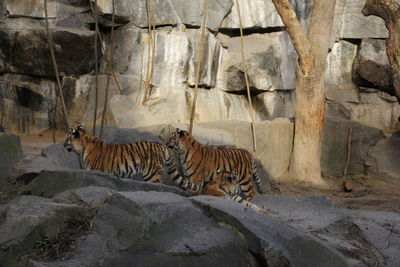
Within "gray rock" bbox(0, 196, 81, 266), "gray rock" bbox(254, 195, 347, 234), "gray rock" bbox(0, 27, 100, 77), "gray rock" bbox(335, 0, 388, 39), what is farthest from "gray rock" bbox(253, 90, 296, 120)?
"gray rock" bbox(0, 196, 81, 266)

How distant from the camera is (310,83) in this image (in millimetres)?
9602

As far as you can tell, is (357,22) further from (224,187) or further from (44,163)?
(44,163)

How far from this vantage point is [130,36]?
39.7ft

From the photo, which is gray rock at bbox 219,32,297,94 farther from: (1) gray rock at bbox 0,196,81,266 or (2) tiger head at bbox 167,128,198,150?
(1) gray rock at bbox 0,196,81,266

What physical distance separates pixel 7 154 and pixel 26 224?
2315mm

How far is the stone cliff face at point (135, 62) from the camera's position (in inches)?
459

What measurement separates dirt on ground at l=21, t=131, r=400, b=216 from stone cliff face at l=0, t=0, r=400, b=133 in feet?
3.67

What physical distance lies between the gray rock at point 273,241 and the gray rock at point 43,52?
7.46m

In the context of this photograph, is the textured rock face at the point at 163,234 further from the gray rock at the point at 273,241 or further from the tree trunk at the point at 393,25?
the tree trunk at the point at 393,25

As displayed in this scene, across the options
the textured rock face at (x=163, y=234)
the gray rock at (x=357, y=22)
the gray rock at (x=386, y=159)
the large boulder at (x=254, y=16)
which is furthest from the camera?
the gray rock at (x=357, y=22)

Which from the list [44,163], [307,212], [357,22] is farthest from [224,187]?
[357,22]

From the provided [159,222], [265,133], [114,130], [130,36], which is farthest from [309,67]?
[159,222]

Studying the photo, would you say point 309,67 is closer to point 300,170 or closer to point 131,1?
point 300,170

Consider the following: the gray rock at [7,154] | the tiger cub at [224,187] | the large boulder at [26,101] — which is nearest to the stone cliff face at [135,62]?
the large boulder at [26,101]
